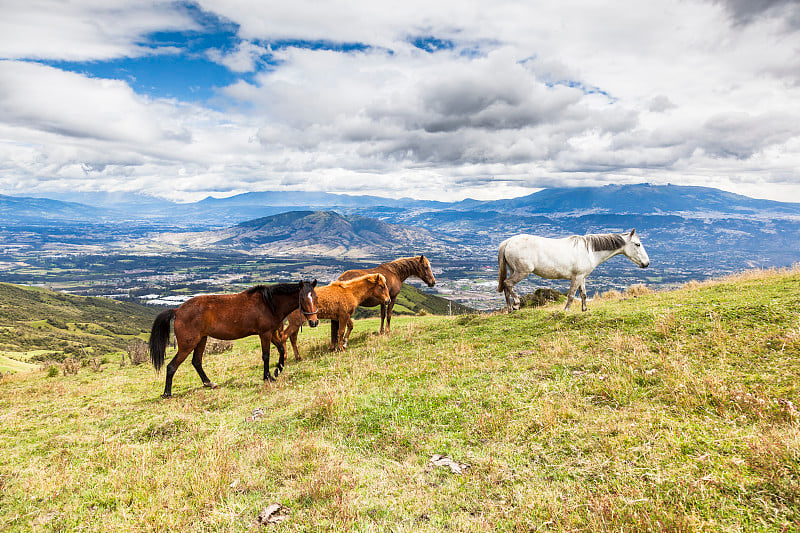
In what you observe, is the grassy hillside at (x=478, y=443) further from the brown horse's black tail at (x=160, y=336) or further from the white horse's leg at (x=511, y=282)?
the white horse's leg at (x=511, y=282)

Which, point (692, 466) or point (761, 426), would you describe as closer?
point (692, 466)

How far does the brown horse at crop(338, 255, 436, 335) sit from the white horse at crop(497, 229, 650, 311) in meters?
3.77

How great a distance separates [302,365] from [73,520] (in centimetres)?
762

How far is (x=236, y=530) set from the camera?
4.20 meters

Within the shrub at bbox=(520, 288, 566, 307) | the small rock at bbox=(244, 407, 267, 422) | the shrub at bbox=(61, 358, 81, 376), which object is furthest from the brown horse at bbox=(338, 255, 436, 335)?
the shrub at bbox=(61, 358, 81, 376)

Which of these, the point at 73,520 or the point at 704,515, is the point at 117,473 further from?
the point at 704,515

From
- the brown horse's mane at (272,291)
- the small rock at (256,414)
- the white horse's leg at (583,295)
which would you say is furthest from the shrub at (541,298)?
the small rock at (256,414)

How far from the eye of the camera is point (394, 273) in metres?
16.7

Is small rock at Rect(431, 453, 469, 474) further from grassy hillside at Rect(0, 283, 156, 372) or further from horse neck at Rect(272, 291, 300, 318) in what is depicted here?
grassy hillside at Rect(0, 283, 156, 372)

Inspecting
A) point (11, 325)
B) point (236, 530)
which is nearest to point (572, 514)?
point (236, 530)

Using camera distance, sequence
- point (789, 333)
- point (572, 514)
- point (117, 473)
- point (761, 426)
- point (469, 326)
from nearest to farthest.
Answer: point (572, 514) < point (761, 426) < point (117, 473) < point (789, 333) < point (469, 326)

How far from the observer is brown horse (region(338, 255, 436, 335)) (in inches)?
626

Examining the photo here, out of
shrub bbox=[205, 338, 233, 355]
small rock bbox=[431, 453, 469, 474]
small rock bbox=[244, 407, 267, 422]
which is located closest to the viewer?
small rock bbox=[431, 453, 469, 474]

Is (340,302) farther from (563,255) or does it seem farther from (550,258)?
(563,255)
